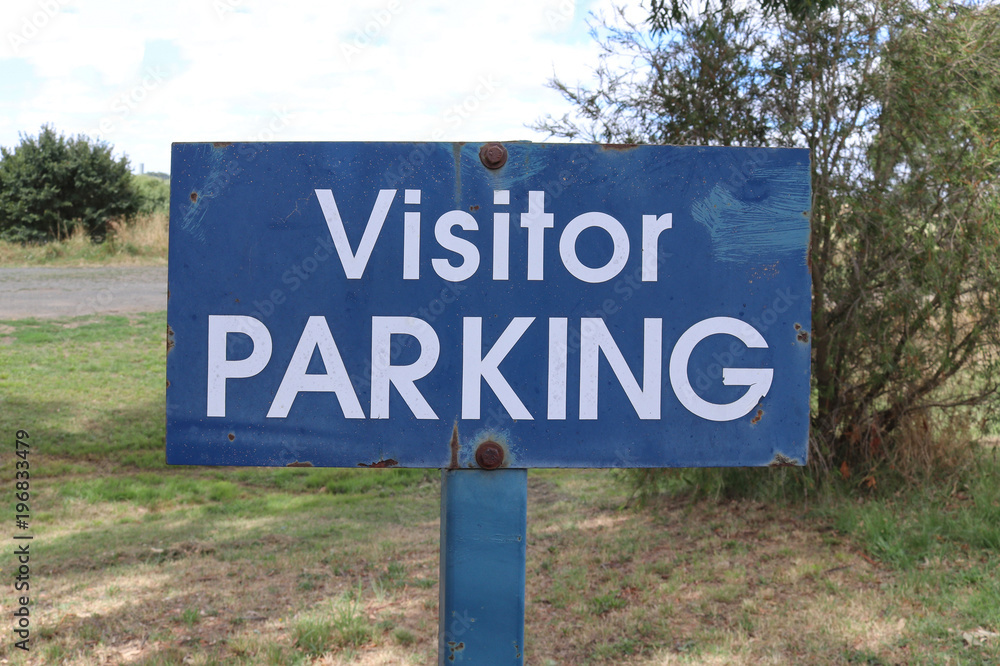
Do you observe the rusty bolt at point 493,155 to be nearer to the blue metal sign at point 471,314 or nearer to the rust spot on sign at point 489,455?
the blue metal sign at point 471,314

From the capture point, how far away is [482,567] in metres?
1.32

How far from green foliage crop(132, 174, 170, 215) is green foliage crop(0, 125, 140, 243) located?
0.31 meters

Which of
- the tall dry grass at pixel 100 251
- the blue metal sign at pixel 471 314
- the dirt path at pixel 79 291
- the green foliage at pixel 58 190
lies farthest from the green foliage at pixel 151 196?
the blue metal sign at pixel 471 314

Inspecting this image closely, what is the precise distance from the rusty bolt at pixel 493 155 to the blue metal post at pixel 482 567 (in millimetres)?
528

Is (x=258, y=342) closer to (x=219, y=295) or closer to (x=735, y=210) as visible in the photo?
(x=219, y=295)

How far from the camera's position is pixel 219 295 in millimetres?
1341

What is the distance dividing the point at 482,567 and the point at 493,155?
0.71 metres

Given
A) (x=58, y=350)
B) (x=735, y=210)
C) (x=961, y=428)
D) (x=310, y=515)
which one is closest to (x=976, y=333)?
(x=961, y=428)

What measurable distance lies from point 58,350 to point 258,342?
9786mm

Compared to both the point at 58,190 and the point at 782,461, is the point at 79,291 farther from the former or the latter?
the point at 782,461

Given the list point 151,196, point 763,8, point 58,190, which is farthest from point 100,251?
point 763,8

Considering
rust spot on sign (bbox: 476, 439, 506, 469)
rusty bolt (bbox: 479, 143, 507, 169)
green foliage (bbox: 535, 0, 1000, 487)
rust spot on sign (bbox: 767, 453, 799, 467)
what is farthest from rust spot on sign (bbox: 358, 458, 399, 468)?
green foliage (bbox: 535, 0, 1000, 487)

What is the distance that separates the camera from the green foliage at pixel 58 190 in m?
17.2

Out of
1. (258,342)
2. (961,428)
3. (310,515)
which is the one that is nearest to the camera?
(258,342)
